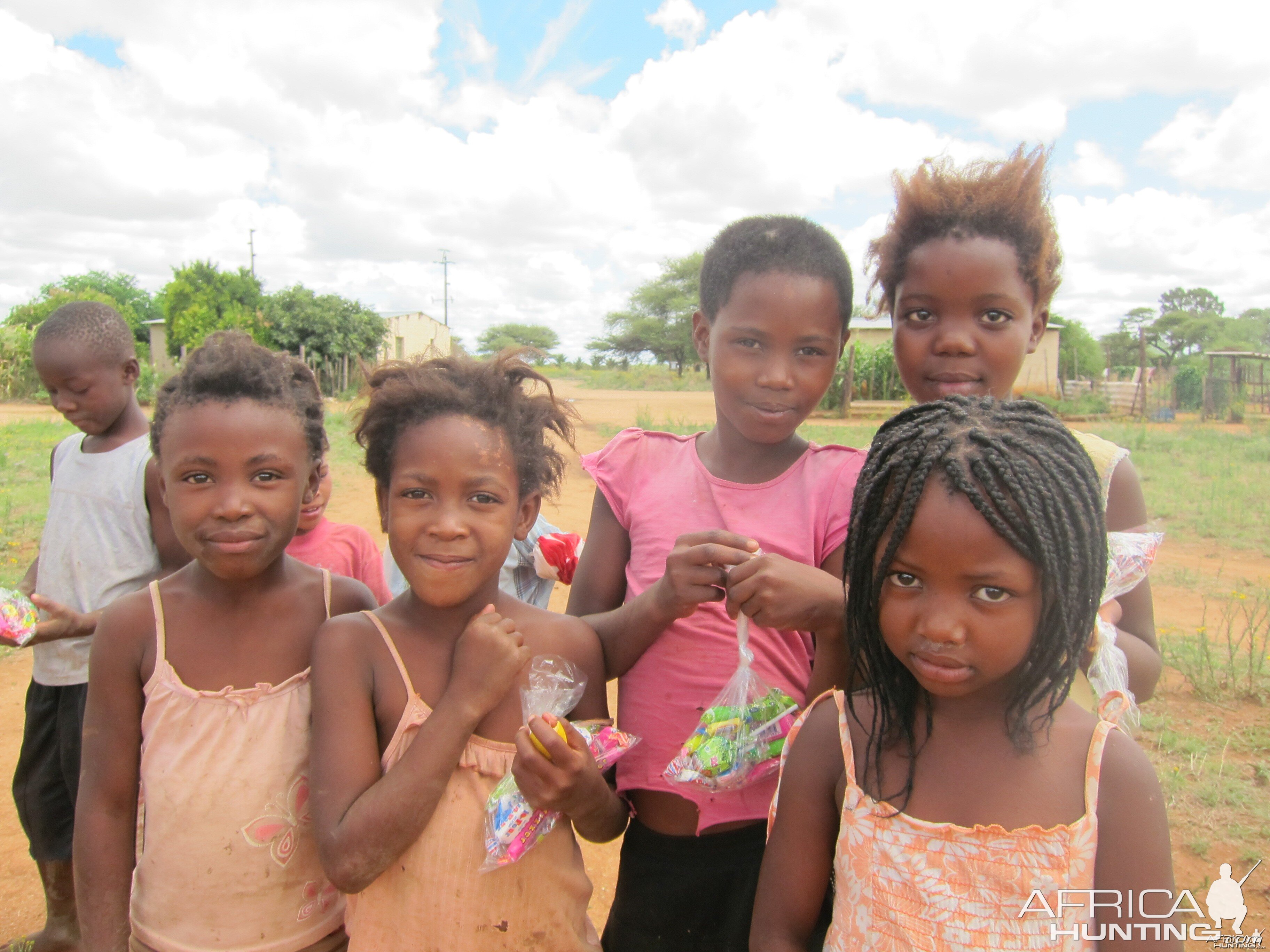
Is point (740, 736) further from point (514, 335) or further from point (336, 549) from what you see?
point (514, 335)

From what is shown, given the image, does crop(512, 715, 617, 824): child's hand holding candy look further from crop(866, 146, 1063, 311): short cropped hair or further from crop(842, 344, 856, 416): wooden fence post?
crop(842, 344, 856, 416): wooden fence post

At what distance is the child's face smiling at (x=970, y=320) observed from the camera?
183 centimetres

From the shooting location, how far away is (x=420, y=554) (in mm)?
1723

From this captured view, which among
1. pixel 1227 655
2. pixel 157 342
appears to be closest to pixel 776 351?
pixel 1227 655

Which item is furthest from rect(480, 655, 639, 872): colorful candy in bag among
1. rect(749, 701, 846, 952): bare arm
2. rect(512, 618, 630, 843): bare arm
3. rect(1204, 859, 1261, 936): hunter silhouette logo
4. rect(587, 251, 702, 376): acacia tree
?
rect(587, 251, 702, 376): acacia tree

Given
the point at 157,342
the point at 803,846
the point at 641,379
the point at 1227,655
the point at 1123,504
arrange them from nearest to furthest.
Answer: the point at 803,846, the point at 1123,504, the point at 1227,655, the point at 157,342, the point at 641,379

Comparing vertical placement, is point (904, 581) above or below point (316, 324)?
below

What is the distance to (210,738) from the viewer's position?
1.75 m

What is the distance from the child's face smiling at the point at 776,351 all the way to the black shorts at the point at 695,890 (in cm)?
91

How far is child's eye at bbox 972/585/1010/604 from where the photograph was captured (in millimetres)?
1283

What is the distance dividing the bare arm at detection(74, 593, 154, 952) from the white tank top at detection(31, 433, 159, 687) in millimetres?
1043

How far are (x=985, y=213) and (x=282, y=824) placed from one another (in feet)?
6.74

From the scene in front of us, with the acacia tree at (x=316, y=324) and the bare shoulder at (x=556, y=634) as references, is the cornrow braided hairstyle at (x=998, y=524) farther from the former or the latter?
the acacia tree at (x=316, y=324)

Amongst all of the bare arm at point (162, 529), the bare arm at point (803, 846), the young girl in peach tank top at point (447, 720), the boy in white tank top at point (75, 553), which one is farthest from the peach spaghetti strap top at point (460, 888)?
the boy in white tank top at point (75, 553)
